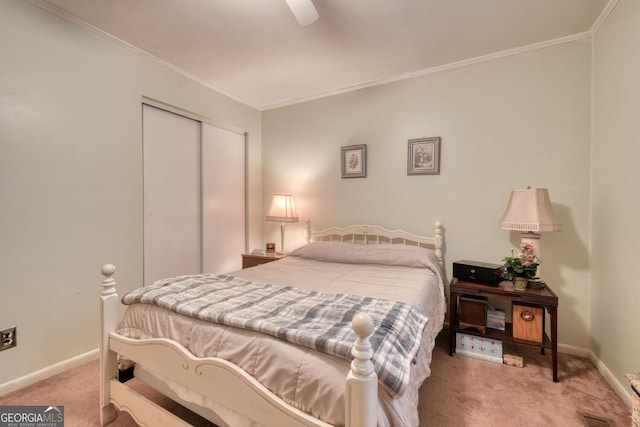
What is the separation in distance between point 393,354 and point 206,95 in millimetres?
3109

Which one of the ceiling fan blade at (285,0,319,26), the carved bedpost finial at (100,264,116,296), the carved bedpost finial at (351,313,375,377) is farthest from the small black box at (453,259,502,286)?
the carved bedpost finial at (100,264,116,296)

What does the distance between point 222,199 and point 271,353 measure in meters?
2.58

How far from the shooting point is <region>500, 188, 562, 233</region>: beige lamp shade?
1966 millimetres

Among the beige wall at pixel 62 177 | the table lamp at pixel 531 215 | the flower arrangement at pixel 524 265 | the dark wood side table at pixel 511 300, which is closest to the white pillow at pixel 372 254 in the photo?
the dark wood side table at pixel 511 300

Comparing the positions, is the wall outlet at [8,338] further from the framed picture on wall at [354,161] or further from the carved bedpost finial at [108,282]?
the framed picture on wall at [354,161]

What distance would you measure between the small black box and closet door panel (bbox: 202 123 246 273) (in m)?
2.47

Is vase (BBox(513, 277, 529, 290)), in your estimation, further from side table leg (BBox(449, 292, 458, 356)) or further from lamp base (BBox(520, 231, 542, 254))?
side table leg (BBox(449, 292, 458, 356))

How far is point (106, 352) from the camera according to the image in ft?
4.74

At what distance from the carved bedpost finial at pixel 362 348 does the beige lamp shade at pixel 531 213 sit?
71.5 inches

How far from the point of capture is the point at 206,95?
3.04 meters

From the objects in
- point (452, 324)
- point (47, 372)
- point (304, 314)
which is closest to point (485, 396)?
point (452, 324)

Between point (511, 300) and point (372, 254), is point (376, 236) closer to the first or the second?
point (372, 254)

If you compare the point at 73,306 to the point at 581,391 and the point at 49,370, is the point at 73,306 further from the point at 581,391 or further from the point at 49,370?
the point at 581,391

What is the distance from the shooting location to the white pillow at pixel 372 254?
232 centimetres
